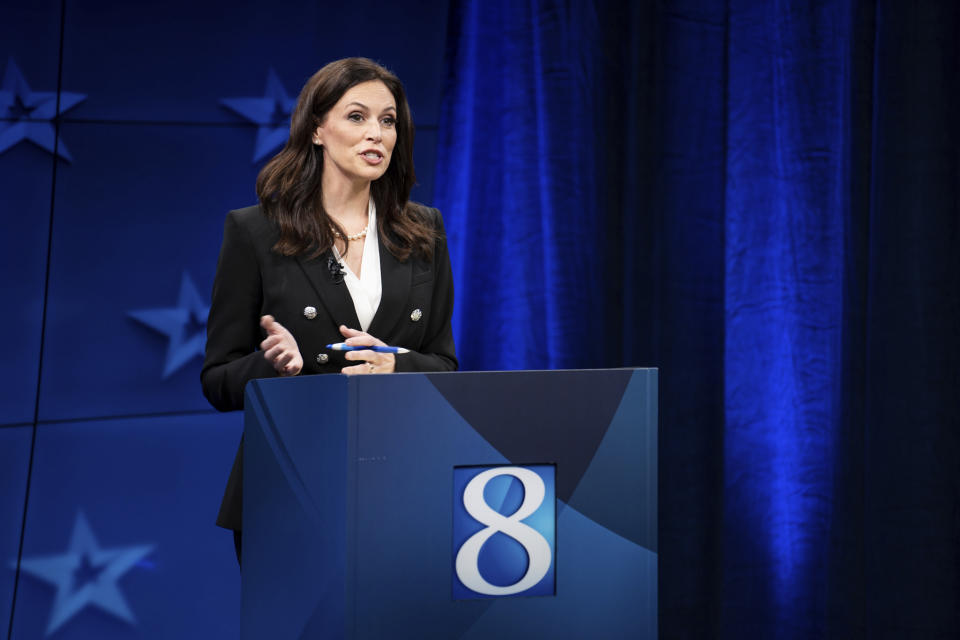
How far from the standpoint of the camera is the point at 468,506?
2.89ft

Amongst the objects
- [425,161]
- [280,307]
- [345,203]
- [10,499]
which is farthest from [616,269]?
[10,499]

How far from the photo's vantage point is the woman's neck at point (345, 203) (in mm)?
1395

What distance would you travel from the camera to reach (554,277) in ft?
7.32

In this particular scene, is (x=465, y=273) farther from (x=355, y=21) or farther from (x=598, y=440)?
(x=598, y=440)

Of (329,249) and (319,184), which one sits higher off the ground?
(319,184)

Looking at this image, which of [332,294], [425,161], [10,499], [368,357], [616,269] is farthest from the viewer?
[425,161]

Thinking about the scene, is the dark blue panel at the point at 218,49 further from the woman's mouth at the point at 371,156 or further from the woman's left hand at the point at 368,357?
the woman's left hand at the point at 368,357

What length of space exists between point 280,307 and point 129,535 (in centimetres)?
118

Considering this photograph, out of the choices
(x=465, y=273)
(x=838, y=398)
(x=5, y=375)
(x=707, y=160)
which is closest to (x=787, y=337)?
(x=838, y=398)

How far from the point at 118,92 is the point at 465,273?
3.11ft

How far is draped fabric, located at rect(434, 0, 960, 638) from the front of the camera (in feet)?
7.29

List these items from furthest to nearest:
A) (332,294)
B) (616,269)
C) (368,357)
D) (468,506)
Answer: (616,269)
(332,294)
(368,357)
(468,506)

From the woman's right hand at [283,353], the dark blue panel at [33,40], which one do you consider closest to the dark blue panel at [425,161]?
the dark blue panel at [33,40]

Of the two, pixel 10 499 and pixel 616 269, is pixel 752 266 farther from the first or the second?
pixel 10 499
